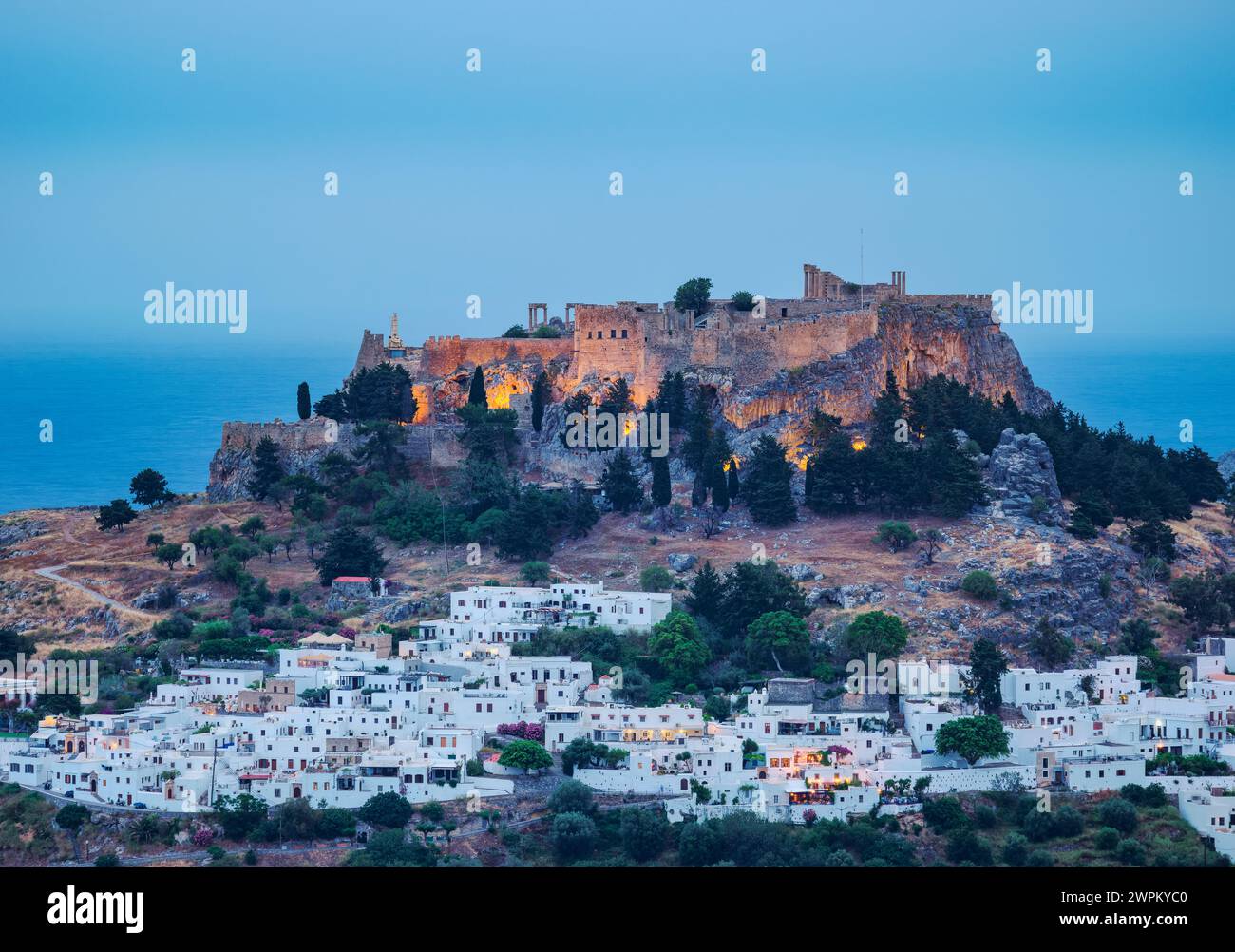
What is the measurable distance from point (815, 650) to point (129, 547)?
49.4 ft

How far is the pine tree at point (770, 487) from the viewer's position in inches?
1603

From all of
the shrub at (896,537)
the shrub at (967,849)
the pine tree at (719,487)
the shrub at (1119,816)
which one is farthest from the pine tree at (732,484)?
the shrub at (967,849)

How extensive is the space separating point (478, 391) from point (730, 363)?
5.35 m

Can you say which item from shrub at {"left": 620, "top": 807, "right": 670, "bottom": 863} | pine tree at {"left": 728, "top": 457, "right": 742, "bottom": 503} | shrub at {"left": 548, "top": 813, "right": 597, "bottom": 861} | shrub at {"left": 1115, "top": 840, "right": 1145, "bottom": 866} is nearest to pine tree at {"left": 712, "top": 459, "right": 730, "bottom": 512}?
pine tree at {"left": 728, "top": 457, "right": 742, "bottom": 503}

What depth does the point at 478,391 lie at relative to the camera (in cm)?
4569

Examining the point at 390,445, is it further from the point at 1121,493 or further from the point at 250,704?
the point at 1121,493

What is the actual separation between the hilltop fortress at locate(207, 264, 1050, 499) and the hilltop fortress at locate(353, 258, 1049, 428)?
0.03 m

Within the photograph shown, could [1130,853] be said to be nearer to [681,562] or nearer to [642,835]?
[642,835]

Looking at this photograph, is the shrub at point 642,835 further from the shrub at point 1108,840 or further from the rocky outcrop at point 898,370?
the rocky outcrop at point 898,370

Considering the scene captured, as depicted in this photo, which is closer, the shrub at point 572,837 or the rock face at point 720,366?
the shrub at point 572,837

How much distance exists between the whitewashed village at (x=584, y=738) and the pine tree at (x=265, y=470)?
8.93 meters

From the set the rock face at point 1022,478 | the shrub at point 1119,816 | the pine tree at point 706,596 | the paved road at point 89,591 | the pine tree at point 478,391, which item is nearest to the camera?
the shrub at point 1119,816

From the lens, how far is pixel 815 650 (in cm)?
3616
